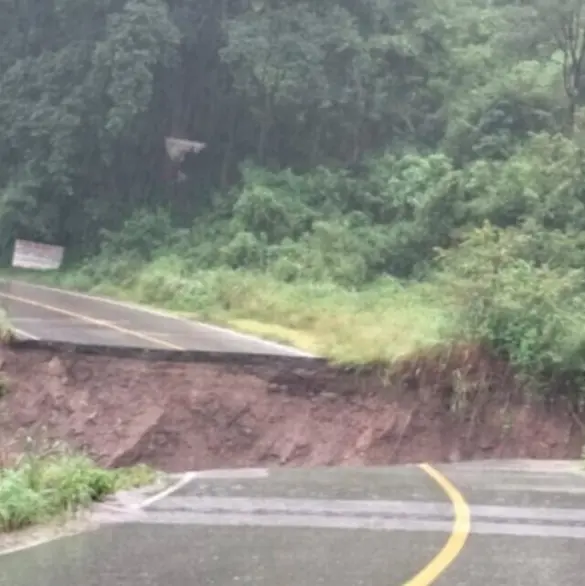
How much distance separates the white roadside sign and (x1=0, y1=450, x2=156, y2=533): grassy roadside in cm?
2754

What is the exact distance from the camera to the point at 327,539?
8.30 meters

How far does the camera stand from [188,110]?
39906 millimetres

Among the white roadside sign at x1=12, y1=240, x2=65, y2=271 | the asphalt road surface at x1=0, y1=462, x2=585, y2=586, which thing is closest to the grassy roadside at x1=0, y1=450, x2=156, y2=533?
the asphalt road surface at x1=0, y1=462, x2=585, y2=586

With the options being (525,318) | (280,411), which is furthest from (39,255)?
(525,318)

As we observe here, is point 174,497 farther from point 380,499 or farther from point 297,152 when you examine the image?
point 297,152

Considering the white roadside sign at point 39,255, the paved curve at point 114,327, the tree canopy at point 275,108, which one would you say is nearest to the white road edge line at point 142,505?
the paved curve at point 114,327

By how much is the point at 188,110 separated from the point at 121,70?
544 centimetres

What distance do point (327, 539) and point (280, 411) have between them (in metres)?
10.9

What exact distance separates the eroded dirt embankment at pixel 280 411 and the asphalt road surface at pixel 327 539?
21.3 feet

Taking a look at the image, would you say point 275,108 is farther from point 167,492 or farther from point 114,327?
point 167,492

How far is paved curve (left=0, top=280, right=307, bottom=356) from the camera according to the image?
20734mm

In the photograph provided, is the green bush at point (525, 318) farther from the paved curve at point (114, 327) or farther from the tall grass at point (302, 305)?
the paved curve at point (114, 327)

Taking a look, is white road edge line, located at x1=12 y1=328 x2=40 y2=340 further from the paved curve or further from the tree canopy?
the tree canopy

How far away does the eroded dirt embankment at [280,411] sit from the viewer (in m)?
18.7
